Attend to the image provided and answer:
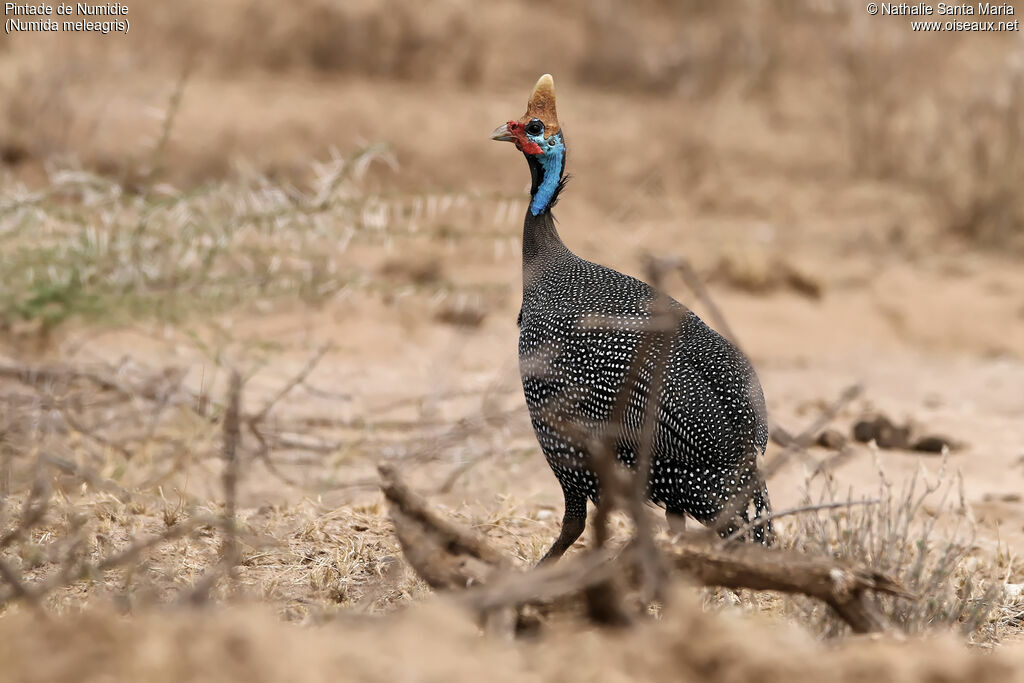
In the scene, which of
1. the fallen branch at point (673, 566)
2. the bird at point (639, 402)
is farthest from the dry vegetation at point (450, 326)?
the bird at point (639, 402)

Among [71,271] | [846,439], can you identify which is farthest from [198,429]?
[846,439]

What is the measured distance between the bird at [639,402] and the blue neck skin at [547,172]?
35cm

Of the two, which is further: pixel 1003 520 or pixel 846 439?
pixel 846 439

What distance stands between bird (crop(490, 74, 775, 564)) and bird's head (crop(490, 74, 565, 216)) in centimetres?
38

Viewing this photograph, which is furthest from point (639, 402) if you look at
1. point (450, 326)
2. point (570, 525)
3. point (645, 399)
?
point (450, 326)

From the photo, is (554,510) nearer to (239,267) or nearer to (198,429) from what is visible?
(198,429)

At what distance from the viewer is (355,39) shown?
11.5 metres

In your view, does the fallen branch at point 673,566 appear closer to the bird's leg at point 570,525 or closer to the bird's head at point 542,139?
the bird's leg at point 570,525

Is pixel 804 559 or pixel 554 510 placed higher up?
pixel 804 559

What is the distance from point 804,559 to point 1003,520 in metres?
2.54

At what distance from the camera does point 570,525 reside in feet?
12.1

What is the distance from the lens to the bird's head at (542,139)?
3951 mm

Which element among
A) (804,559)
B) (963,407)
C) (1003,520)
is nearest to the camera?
(804,559)

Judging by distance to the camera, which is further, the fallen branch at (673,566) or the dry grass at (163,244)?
the dry grass at (163,244)
